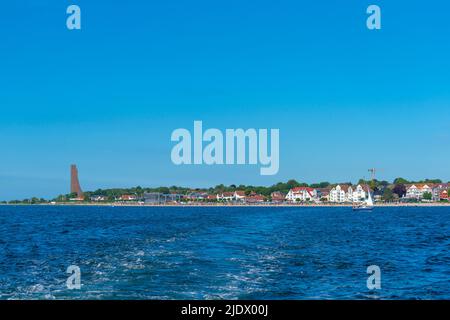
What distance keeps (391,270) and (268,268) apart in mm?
7868

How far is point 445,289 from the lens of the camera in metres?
24.7

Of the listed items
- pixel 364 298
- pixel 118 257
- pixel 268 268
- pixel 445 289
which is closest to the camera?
pixel 364 298

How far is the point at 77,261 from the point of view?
3397 centimetres

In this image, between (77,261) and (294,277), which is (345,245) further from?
(77,261)

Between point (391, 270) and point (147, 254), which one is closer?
point (391, 270)

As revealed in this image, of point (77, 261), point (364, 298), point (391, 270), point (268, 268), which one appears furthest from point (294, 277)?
point (77, 261)
